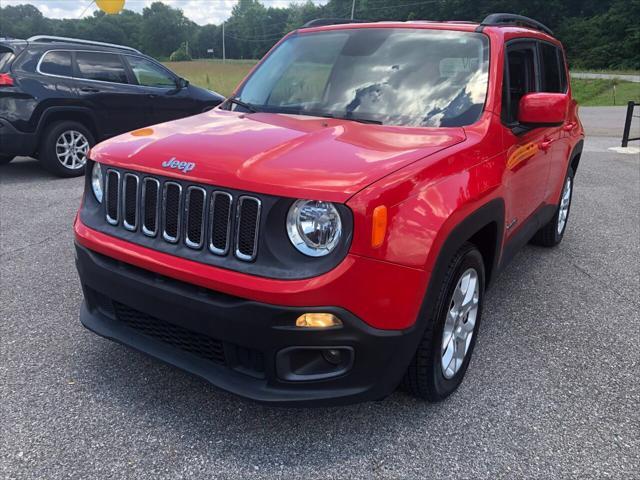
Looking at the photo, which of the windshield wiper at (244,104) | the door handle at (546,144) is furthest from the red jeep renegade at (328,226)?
the door handle at (546,144)

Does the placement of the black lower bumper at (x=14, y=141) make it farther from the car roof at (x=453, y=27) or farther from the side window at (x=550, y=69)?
the side window at (x=550, y=69)

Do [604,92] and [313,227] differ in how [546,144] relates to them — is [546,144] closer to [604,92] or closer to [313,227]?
[313,227]

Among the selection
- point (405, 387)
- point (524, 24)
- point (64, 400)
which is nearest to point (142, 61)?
point (524, 24)

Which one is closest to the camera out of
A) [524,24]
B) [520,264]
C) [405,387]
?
[405,387]

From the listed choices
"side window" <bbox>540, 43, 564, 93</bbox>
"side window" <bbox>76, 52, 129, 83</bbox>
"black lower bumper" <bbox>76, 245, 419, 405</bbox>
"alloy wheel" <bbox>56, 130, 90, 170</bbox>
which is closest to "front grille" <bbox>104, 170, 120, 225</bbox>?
"black lower bumper" <bbox>76, 245, 419, 405</bbox>

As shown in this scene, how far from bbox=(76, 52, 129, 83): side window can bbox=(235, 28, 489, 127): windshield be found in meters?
5.06

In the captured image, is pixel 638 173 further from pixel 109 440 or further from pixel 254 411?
pixel 109 440

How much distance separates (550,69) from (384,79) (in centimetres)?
179

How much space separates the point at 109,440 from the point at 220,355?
643mm

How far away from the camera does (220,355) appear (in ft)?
7.75

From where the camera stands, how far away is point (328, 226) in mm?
2137

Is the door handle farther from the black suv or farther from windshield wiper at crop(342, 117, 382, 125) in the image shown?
the black suv

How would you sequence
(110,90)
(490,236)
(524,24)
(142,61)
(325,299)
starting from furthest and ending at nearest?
1. (142,61)
2. (110,90)
3. (524,24)
4. (490,236)
5. (325,299)

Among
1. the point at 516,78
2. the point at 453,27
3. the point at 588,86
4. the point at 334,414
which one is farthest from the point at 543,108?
the point at 588,86
